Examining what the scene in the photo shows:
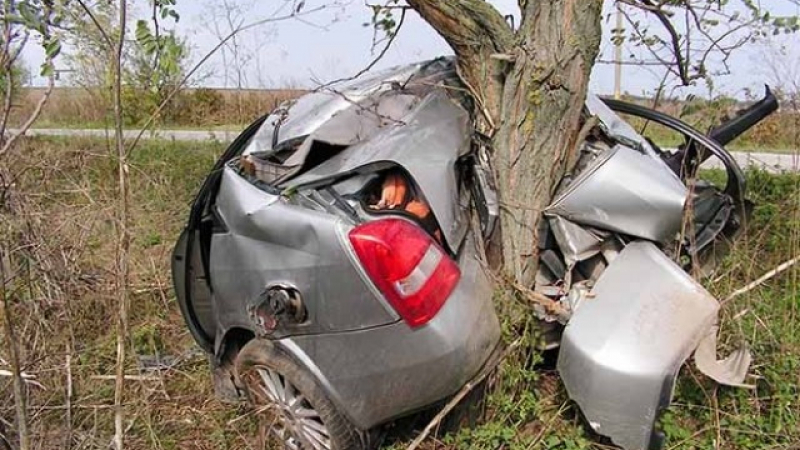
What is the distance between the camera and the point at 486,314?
264cm

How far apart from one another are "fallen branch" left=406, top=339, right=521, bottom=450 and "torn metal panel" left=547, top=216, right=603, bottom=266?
396 mm

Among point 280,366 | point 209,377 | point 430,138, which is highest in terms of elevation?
point 430,138

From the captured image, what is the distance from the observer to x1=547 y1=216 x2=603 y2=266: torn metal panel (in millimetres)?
2740

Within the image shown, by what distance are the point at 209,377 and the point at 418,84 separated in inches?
71.8

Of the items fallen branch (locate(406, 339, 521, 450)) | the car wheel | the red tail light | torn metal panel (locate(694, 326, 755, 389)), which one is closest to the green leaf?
the red tail light

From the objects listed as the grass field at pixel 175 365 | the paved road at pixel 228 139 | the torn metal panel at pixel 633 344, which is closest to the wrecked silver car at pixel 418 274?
the torn metal panel at pixel 633 344

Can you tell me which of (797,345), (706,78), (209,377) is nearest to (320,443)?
(209,377)

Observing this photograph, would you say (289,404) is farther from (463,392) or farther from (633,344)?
(633,344)

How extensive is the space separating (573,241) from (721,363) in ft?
2.41

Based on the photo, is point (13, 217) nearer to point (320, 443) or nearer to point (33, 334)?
point (33, 334)

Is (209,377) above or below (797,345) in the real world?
below

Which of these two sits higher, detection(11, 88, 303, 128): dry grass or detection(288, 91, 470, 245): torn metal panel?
detection(288, 91, 470, 245): torn metal panel

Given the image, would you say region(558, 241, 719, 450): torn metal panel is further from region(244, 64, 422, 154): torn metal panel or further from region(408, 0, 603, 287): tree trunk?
region(244, 64, 422, 154): torn metal panel

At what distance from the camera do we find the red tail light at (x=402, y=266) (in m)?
2.39
